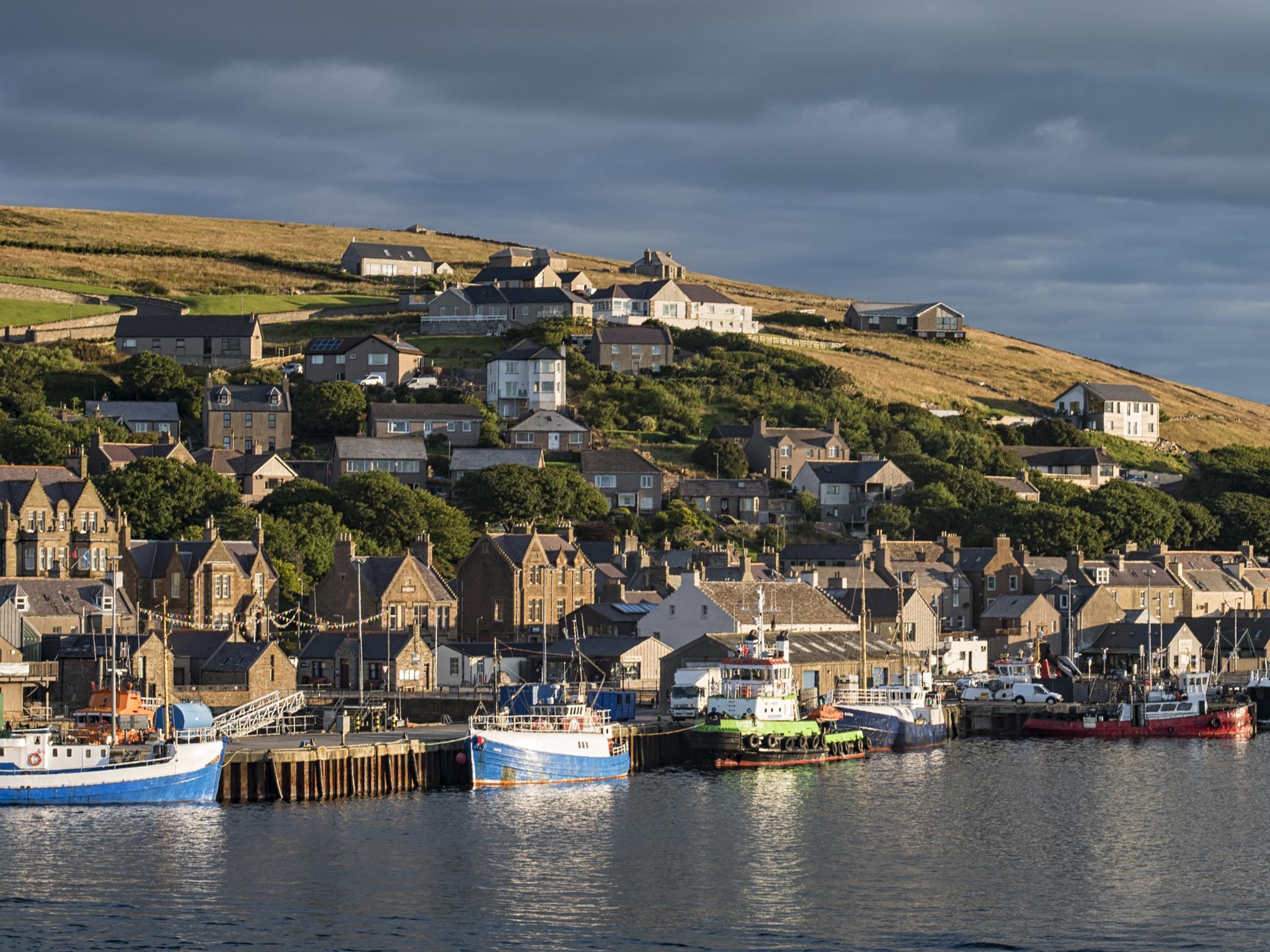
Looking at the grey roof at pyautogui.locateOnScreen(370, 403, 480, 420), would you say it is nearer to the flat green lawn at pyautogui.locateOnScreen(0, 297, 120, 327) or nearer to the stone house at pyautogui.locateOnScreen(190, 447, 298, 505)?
the stone house at pyautogui.locateOnScreen(190, 447, 298, 505)

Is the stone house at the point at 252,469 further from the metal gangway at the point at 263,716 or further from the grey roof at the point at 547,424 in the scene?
the metal gangway at the point at 263,716

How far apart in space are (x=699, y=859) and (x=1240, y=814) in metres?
21.9

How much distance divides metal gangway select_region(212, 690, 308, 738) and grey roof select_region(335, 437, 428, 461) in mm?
65331

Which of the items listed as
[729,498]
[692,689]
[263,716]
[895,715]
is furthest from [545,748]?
[729,498]

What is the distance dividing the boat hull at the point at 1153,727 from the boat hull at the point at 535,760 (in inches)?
1222

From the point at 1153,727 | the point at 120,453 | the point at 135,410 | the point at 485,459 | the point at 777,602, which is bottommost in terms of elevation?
the point at 1153,727

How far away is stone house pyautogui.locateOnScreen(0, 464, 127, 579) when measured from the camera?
10225cm

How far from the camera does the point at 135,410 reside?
153 metres

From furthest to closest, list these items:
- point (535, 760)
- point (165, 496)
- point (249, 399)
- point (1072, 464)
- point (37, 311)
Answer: point (37, 311), point (1072, 464), point (249, 399), point (165, 496), point (535, 760)

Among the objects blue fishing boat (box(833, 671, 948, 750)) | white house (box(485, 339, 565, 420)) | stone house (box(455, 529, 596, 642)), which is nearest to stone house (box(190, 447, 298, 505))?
stone house (box(455, 529, 596, 642))

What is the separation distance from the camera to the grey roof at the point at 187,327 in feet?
568

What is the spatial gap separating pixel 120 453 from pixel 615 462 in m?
39.7

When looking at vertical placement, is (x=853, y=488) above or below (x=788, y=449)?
below

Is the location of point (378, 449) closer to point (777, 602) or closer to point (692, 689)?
point (777, 602)
